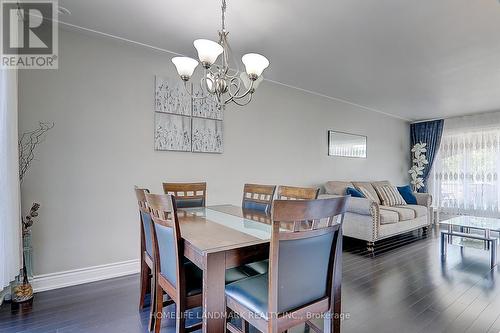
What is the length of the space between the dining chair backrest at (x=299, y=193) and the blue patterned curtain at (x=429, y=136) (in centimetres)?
589

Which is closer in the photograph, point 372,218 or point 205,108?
point 205,108

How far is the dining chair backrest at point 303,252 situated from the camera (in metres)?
1.10

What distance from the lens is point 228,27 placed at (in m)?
2.44

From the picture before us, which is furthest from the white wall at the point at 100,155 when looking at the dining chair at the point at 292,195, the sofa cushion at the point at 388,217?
the sofa cushion at the point at 388,217

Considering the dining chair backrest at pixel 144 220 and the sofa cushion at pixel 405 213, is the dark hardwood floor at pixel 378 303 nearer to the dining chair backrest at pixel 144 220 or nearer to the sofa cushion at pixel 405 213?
the dining chair backrest at pixel 144 220

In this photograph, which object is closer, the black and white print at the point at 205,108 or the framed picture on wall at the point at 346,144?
the black and white print at the point at 205,108

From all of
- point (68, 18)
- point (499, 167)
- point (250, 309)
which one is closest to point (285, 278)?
point (250, 309)

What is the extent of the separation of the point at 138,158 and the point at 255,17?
6.11ft

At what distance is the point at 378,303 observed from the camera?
2201 mm

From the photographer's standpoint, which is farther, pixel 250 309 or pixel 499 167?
pixel 499 167

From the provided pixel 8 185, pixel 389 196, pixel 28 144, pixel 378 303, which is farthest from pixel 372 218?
pixel 28 144

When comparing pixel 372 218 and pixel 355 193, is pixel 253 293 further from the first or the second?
pixel 355 193

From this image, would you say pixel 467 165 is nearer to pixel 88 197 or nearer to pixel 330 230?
pixel 330 230

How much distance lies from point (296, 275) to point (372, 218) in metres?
2.96
